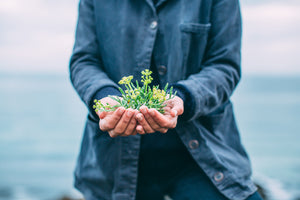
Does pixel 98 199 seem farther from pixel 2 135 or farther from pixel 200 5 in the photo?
pixel 2 135

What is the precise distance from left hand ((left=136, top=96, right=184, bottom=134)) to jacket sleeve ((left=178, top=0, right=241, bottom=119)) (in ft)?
1.58

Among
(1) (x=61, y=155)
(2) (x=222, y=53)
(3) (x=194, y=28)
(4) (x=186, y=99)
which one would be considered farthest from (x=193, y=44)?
(1) (x=61, y=155)

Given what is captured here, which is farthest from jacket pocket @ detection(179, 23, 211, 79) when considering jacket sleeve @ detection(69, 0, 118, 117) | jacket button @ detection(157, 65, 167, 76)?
jacket sleeve @ detection(69, 0, 118, 117)

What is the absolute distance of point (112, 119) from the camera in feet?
6.05

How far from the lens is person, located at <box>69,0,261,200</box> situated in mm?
2426

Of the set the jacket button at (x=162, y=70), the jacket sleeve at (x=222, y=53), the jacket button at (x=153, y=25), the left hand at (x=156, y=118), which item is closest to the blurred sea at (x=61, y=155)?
the jacket sleeve at (x=222, y=53)

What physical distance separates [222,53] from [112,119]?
1176 millimetres

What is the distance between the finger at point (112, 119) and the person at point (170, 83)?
1.38 ft

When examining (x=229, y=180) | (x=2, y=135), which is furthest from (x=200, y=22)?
(x=2, y=135)

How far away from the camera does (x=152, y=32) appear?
8.20ft

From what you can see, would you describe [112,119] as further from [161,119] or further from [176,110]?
[176,110]

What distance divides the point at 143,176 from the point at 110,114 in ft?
3.06

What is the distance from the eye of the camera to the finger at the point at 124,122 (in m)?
1.78

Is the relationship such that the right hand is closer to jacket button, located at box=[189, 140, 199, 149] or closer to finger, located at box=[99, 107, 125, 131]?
finger, located at box=[99, 107, 125, 131]
